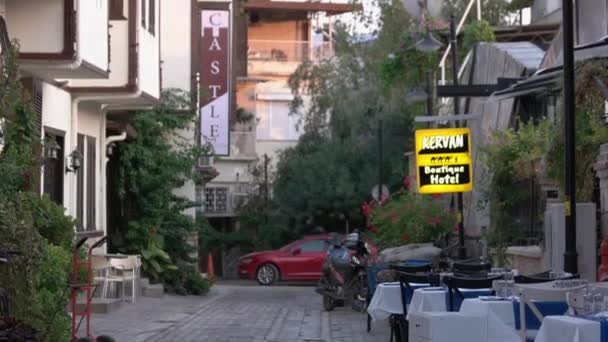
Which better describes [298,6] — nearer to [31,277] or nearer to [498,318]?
[31,277]

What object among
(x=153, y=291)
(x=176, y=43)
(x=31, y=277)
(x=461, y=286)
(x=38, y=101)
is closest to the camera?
(x=461, y=286)

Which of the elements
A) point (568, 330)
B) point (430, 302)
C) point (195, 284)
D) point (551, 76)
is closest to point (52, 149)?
point (551, 76)

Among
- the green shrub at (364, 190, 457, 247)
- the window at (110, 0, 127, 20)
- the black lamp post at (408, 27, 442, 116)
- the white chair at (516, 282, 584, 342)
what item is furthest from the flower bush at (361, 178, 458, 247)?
the white chair at (516, 282, 584, 342)

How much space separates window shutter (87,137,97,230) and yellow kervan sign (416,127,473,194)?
21.3 feet

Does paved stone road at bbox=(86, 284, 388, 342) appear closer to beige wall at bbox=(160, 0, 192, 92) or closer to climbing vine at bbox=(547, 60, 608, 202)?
climbing vine at bbox=(547, 60, 608, 202)

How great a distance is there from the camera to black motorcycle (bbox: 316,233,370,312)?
81.5 ft

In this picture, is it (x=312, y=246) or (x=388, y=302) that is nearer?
(x=388, y=302)

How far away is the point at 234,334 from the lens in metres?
20.0

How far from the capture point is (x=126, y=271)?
85.7ft

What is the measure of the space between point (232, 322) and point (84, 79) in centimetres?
489

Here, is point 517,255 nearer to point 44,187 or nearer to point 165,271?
point 44,187

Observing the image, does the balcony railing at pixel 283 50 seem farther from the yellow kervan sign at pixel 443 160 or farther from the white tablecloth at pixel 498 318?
the white tablecloth at pixel 498 318

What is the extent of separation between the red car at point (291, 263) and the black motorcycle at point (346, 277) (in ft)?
47.6

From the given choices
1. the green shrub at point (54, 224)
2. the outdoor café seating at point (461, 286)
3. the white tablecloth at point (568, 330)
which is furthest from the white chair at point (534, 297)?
the green shrub at point (54, 224)
